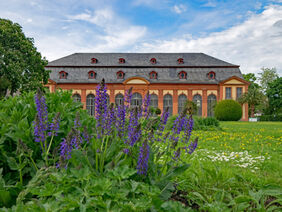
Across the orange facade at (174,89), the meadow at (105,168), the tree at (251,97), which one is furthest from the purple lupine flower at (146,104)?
the tree at (251,97)

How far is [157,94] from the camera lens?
110 ft

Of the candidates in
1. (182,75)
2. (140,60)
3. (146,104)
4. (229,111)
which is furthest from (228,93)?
(146,104)

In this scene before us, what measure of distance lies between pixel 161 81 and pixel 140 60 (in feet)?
18.0

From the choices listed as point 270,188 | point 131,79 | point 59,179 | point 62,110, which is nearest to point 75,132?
point 59,179

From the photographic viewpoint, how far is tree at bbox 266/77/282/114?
42.8 meters

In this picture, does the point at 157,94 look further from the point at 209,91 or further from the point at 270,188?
the point at 270,188

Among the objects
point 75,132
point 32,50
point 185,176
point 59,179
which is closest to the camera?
point 59,179

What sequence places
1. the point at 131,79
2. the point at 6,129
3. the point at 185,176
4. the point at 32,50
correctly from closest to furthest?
1. the point at 6,129
2. the point at 185,176
3. the point at 32,50
4. the point at 131,79

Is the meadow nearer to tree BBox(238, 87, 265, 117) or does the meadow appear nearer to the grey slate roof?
the grey slate roof

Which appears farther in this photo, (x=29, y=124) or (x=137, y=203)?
(x=29, y=124)

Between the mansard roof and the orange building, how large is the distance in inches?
6.1

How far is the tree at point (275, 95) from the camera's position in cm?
4281

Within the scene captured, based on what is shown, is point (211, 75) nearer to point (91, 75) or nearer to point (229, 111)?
point (229, 111)

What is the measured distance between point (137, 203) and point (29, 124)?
1.95 m
